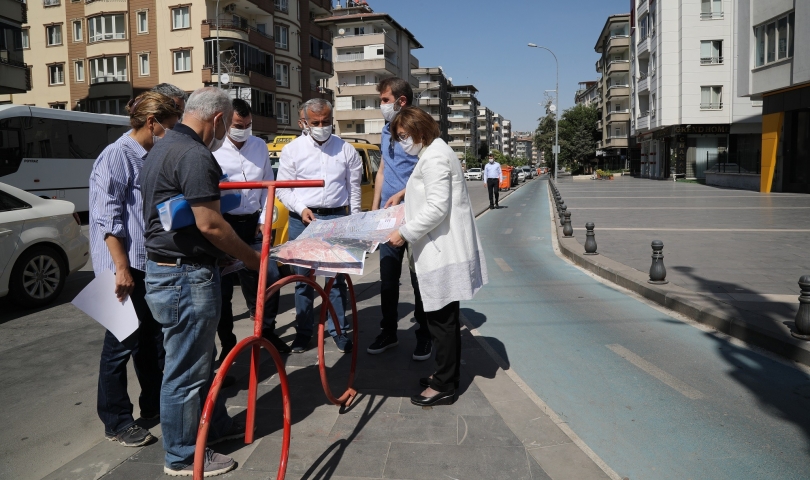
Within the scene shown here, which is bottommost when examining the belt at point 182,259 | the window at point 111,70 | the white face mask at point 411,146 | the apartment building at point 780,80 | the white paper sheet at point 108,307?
the white paper sheet at point 108,307

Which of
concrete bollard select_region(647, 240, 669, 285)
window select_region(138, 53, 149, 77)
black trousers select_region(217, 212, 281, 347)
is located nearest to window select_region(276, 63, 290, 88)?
window select_region(138, 53, 149, 77)

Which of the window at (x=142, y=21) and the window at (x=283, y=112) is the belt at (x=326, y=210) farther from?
the window at (x=283, y=112)

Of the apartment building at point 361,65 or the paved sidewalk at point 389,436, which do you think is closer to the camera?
the paved sidewalk at point 389,436

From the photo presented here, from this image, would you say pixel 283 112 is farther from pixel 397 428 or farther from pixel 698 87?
pixel 397 428

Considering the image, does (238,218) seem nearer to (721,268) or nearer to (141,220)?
(141,220)

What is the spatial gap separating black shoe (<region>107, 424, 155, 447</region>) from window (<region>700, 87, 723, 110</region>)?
167ft

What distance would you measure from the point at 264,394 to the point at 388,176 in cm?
207

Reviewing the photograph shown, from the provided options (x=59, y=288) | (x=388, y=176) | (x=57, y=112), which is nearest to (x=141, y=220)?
(x=388, y=176)

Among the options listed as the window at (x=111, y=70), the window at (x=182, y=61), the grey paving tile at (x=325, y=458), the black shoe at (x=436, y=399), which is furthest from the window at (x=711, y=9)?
the grey paving tile at (x=325, y=458)

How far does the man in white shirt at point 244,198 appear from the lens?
505 centimetres

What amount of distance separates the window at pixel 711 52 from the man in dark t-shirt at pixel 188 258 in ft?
167

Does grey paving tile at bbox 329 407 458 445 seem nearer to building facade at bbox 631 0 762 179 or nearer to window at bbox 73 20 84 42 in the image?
building facade at bbox 631 0 762 179

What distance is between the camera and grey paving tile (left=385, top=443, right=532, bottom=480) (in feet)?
10.8

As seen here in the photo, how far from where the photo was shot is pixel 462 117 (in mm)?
Answer: 139375
